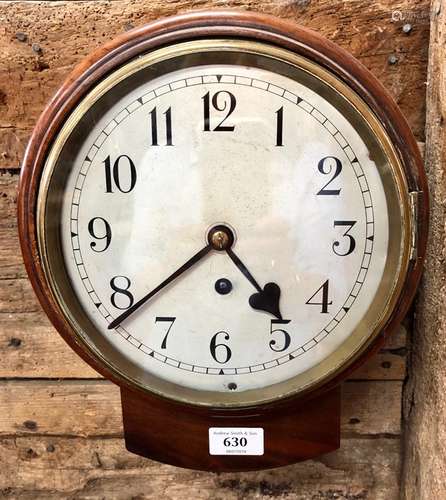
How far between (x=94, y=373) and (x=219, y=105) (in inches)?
16.5

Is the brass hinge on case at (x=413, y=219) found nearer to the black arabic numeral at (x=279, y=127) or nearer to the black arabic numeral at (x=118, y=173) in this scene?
the black arabic numeral at (x=279, y=127)

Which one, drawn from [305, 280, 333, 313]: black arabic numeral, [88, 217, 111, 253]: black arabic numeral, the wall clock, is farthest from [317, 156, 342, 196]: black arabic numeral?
[88, 217, 111, 253]: black arabic numeral

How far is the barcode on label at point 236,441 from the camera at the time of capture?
2.23ft

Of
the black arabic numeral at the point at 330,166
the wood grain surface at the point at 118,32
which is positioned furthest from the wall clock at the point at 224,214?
the wood grain surface at the point at 118,32

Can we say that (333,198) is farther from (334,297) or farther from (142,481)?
(142,481)

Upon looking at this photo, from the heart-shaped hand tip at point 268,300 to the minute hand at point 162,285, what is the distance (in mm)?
74

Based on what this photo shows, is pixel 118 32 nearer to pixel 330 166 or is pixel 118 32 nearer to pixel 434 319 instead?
pixel 330 166

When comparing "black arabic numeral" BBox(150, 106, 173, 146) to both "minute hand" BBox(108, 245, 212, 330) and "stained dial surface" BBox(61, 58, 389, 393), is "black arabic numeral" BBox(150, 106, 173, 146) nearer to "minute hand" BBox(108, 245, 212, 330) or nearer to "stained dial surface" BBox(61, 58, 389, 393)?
"stained dial surface" BBox(61, 58, 389, 393)

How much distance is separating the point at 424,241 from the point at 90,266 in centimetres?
36

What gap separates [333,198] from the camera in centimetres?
60

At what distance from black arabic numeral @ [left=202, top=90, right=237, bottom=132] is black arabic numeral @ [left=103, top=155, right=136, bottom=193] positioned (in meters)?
0.09

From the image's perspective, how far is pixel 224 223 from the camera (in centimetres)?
61

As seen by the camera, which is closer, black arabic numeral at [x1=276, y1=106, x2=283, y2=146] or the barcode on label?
black arabic numeral at [x1=276, y1=106, x2=283, y2=146]

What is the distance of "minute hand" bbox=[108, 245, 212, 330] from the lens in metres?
0.62
